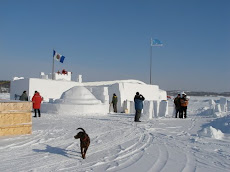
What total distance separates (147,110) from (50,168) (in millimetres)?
10750

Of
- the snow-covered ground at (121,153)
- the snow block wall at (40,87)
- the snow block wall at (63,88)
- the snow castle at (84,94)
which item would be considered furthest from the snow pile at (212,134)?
the snow block wall at (40,87)

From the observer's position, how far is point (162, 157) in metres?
5.84

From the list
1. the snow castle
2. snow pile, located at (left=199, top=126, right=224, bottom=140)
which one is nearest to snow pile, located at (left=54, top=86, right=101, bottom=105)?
the snow castle

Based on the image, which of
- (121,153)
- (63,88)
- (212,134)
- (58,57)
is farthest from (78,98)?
(121,153)

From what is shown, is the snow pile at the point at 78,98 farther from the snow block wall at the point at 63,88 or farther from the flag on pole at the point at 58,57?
the flag on pole at the point at 58,57

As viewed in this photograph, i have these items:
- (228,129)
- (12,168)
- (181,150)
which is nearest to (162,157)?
(181,150)

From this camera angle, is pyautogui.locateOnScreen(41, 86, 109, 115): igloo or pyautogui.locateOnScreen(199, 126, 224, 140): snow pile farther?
pyautogui.locateOnScreen(41, 86, 109, 115): igloo

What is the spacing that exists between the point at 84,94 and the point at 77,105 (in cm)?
139

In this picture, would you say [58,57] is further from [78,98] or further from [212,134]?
[212,134]

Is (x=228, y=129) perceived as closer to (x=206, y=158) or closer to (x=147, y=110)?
(x=206, y=158)

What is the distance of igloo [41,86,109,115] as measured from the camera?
59.6ft

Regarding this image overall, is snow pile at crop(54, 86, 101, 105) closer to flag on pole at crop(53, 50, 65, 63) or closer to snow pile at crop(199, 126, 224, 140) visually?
flag on pole at crop(53, 50, 65, 63)

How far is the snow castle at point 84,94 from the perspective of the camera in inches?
716

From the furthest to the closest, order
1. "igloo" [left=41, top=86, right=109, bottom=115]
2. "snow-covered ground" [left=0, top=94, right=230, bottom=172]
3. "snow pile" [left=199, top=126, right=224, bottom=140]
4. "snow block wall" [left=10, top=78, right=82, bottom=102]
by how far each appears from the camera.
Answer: "snow block wall" [left=10, top=78, right=82, bottom=102] → "igloo" [left=41, top=86, right=109, bottom=115] → "snow pile" [left=199, top=126, right=224, bottom=140] → "snow-covered ground" [left=0, top=94, right=230, bottom=172]
